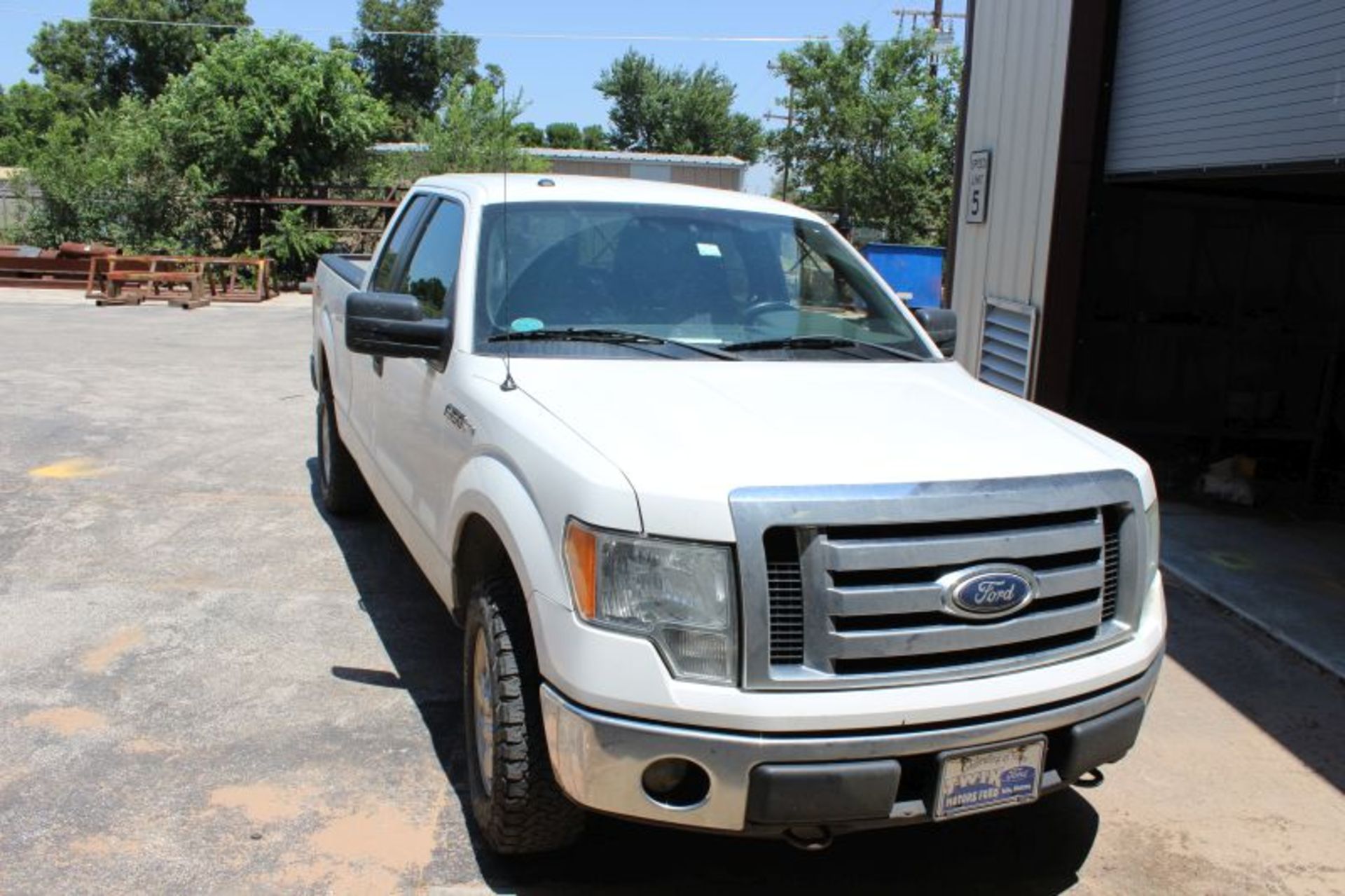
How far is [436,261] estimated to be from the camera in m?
4.44

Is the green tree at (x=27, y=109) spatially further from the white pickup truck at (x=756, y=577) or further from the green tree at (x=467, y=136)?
the white pickup truck at (x=756, y=577)

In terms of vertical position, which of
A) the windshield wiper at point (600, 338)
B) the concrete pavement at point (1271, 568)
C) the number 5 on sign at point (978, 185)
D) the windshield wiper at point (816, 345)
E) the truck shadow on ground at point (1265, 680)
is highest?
the number 5 on sign at point (978, 185)

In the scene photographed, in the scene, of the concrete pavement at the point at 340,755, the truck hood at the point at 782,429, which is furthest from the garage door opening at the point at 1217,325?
the truck hood at the point at 782,429

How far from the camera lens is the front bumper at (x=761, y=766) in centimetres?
254

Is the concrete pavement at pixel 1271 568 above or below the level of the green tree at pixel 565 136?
below

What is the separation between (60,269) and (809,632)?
2095cm

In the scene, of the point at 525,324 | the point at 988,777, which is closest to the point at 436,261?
the point at 525,324

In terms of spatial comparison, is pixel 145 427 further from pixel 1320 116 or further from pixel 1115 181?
pixel 1320 116

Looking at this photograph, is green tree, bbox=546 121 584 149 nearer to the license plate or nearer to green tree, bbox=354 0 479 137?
green tree, bbox=354 0 479 137

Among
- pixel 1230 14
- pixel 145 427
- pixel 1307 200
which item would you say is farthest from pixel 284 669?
pixel 1307 200

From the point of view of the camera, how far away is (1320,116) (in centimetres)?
577

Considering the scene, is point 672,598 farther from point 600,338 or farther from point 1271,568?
point 1271,568

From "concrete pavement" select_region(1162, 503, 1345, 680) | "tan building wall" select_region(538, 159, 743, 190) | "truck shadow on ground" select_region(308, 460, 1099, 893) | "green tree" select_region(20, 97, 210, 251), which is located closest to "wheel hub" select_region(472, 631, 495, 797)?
"truck shadow on ground" select_region(308, 460, 1099, 893)

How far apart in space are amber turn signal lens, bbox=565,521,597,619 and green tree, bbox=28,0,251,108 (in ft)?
174
